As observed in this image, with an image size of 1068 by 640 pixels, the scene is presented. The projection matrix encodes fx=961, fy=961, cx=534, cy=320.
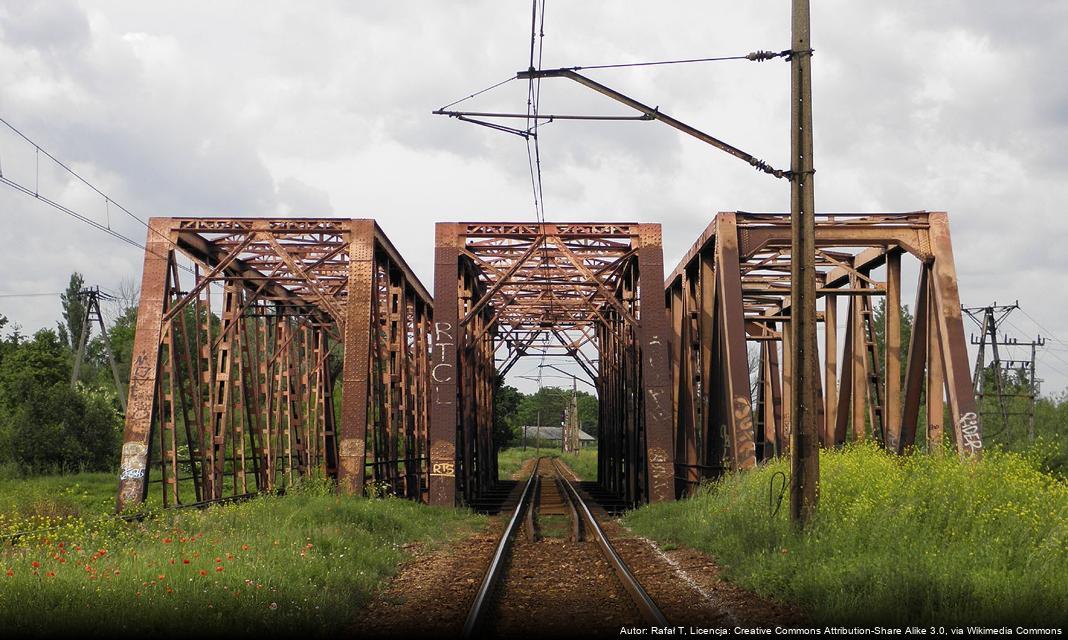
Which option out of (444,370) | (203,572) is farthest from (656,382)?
(203,572)

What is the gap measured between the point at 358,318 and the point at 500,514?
5951 millimetres

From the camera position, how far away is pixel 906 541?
9.79 metres

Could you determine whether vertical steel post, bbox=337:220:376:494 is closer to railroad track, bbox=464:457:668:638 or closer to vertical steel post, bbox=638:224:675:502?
railroad track, bbox=464:457:668:638

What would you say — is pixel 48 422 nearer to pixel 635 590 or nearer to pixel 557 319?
pixel 557 319

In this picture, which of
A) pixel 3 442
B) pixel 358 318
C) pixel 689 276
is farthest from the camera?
pixel 3 442

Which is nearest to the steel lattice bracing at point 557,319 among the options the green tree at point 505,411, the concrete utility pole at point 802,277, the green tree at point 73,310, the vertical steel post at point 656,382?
the vertical steel post at point 656,382

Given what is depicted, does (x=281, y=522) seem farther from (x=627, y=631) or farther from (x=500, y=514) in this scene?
(x=500, y=514)

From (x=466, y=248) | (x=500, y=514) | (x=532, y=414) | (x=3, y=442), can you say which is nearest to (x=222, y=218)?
(x=466, y=248)

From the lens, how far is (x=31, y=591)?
25.7 feet

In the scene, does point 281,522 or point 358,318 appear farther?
point 358,318

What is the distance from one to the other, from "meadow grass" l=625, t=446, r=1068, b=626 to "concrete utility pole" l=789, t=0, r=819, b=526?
499mm

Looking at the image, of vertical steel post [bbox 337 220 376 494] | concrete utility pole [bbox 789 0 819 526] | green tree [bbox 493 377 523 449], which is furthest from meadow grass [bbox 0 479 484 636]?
green tree [bbox 493 377 523 449]

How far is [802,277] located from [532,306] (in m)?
19.9

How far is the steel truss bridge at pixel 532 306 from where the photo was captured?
1806cm
